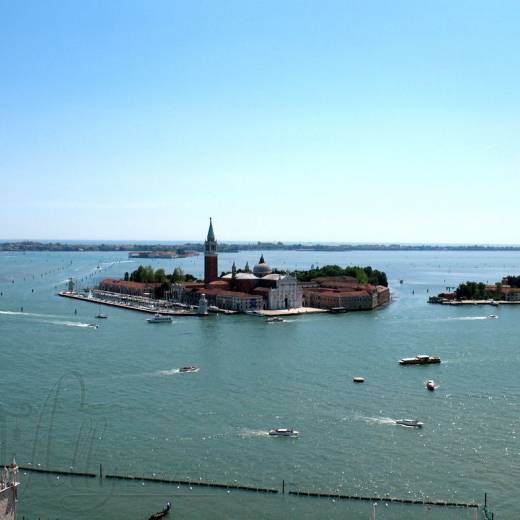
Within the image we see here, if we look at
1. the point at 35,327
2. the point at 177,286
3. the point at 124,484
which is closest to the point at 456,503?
the point at 124,484

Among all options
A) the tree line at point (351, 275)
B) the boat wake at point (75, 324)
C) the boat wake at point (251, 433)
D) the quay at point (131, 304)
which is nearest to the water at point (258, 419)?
the boat wake at point (251, 433)

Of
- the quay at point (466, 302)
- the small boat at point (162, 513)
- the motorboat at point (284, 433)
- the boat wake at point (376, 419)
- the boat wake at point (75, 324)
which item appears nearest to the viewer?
the small boat at point (162, 513)

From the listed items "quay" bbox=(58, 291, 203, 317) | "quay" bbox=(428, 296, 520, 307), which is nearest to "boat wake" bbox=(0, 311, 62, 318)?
"quay" bbox=(58, 291, 203, 317)

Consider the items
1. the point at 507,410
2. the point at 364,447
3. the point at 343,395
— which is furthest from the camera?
the point at 343,395

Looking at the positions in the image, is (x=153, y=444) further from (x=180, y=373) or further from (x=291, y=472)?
(x=180, y=373)

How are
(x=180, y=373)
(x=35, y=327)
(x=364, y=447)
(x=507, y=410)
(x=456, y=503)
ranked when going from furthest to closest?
(x=35, y=327)
(x=180, y=373)
(x=507, y=410)
(x=364, y=447)
(x=456, y=503)

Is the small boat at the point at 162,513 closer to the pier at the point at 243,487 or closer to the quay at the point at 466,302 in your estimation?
the pier at the point at 243,487

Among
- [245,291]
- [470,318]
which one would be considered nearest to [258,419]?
[470,318]
